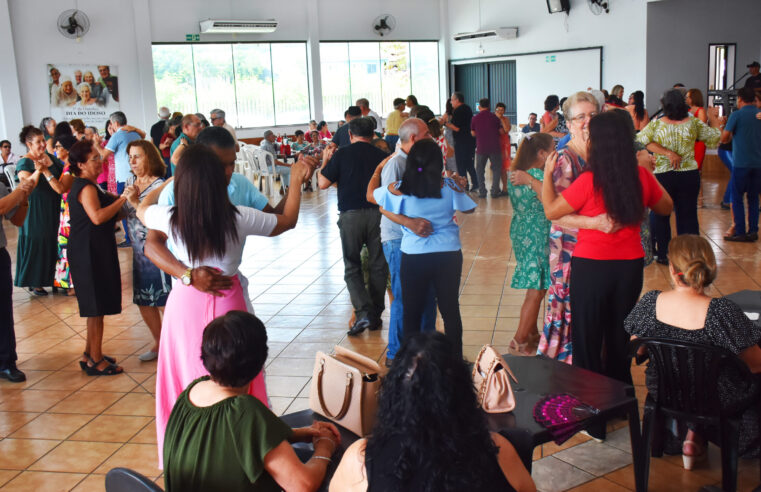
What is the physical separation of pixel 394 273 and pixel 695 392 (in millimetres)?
2160

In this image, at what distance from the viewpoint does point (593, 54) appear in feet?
46.3

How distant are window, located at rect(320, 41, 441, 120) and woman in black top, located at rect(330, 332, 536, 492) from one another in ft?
54.3

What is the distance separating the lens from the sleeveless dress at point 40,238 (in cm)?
632

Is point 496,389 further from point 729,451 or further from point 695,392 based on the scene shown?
point 729,451

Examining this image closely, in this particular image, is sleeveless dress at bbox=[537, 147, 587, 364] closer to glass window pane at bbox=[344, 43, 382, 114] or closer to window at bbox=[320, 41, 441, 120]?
window at bbox=[320, 41, 441, 120]

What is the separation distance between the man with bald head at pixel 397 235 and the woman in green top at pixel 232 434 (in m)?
1.93

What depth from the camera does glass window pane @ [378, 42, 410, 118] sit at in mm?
18406

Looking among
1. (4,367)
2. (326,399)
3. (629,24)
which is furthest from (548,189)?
(629,24)

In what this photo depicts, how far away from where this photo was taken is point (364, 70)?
1812 cm

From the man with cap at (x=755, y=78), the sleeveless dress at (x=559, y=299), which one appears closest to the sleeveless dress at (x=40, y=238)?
the sleeveless dress at (x=559, y=299)

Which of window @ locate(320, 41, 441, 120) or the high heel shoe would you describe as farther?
window @ locate(320, 41, 441, 120)


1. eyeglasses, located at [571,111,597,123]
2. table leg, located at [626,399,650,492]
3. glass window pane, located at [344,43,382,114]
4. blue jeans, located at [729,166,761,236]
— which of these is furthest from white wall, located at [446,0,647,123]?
table leg, located at [626,399,650,492]

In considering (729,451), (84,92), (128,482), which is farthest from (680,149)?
(84,92)

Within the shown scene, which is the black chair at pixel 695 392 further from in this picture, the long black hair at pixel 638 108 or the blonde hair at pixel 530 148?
the long black hair at pixel 638 108
